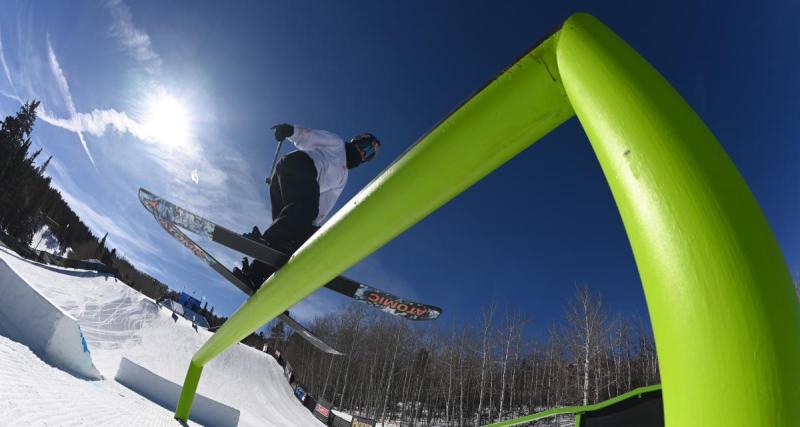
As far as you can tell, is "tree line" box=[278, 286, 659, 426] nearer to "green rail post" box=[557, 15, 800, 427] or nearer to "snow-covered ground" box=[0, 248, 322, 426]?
"snow-covered ground" box=[0, 248, 322, 426]

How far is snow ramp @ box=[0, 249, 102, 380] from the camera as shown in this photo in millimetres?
4332

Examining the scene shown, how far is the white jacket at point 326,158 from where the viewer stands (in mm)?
3344

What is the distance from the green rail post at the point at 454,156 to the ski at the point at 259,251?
49.7 inches

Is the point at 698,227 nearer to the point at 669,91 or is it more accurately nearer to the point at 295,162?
the point at 669,91

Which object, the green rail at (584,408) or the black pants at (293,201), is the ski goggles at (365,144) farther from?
the green rail at (584,408)

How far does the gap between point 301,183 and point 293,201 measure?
0.60 ft

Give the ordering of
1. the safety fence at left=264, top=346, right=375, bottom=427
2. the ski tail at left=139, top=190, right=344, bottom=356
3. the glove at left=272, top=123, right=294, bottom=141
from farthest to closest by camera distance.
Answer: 1. the safety fence at left=264, top=346, right=375, bottom=427
2. the ski tail at left=139, top=190, right=344, bottom=356
3. the glove at left=272, top=123, right=294, bottom=141

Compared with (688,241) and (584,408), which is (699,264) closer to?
(688,241)

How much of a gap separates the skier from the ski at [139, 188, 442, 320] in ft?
0.71

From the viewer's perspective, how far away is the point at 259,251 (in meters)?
2.71

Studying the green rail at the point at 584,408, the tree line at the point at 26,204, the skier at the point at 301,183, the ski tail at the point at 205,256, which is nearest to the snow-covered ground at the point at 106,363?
the ski tail at the point at 205,256

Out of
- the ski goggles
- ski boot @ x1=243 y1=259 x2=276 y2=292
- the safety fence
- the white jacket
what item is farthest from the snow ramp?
the safety fence

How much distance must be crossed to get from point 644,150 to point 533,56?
1.35 ft

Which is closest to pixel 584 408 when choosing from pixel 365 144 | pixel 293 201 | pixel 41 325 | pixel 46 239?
pixel 293 201
